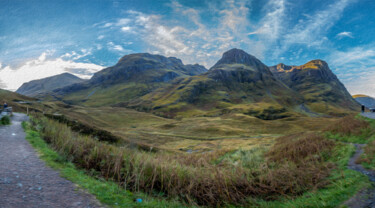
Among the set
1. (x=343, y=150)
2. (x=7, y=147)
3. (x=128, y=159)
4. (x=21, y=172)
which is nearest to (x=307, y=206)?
(x=128, y=159)

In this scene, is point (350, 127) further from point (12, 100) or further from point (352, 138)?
point (12, 100)

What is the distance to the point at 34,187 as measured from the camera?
617cm

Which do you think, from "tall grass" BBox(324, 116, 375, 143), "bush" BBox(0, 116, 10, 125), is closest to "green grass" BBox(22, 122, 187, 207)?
"bush" BBox(0, 116, 10, 125)

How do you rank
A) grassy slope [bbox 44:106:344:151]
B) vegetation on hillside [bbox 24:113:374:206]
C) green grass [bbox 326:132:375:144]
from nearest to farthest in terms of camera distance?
vegetation on hillside [bbox 24:113:374:206] < green grass [bbox 326:132:375:144] < grassy slope [bbox 44:106:344:151]

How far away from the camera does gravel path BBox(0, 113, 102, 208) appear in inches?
212

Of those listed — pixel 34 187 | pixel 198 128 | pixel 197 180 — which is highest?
pixel 34 187

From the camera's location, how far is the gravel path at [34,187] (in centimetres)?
538

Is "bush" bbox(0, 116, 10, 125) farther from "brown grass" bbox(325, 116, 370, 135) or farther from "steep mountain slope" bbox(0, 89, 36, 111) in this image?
"steep mountain slope" bbox(0, 89, 36, 111)

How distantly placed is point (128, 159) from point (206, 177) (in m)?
4.18

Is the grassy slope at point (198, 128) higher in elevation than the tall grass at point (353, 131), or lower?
lower

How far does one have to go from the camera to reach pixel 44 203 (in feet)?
17.5

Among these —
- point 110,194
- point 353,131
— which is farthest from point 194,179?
point 353,131

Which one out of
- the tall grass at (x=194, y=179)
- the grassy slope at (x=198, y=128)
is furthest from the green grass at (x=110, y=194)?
the grassy slope at (x=198, y=128)

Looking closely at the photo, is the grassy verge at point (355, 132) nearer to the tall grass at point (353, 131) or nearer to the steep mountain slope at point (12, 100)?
the tall grass at point (353, 131)
